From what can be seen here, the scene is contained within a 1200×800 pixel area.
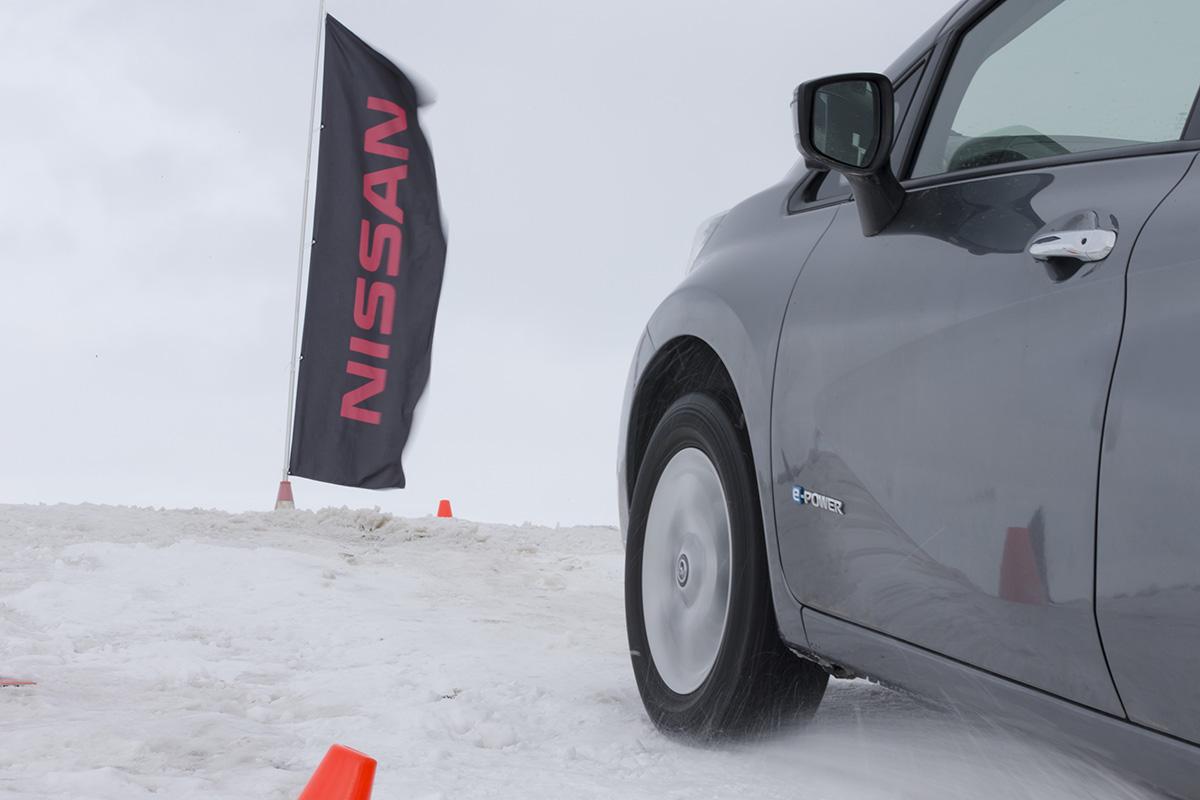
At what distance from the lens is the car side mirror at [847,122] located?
246cm

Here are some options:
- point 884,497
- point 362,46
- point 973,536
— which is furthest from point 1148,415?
point 362,46

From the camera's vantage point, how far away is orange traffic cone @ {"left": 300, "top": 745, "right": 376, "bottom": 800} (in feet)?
6.61

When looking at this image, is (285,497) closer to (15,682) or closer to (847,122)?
(15,682)

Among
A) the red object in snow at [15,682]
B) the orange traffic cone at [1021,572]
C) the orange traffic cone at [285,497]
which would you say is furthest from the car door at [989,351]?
the orange traffic cone at [285,497]

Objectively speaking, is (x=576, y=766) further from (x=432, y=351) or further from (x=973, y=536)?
(x=432, y=351)

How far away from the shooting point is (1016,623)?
6.41 ft

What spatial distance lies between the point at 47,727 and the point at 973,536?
2.33 m

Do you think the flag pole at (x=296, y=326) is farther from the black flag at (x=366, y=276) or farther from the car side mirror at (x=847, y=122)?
the car side mirror at (x=847, y=122)

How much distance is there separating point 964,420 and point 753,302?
3.22 feet

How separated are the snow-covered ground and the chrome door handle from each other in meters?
0.84

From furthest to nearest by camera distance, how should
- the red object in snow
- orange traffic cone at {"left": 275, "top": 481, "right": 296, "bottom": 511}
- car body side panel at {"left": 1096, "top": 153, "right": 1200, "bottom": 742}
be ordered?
1. orange traffic cone at {"left": 275, "top": 481, "right": 296, "bottom": 511}
2. the red object in snow
3. car body side panel at {"left": 1096, "top": 153, "right": 1200, "bottom": 742}

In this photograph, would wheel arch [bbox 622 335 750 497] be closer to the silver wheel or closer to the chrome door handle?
the silver wheel

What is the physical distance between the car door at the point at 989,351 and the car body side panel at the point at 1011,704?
30 mm

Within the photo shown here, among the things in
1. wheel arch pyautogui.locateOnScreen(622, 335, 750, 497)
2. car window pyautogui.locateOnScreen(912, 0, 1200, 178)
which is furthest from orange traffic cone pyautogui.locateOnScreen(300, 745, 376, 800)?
car window pyautogui.locateOnScreen(912, 0, 1200, 178)
